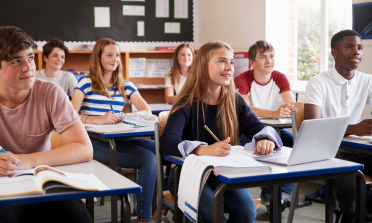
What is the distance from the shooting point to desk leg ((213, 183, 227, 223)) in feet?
4.53

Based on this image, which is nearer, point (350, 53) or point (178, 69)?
point (350, 53)

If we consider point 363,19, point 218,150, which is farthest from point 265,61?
point 218,150


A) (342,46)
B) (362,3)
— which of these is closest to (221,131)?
(342,46)

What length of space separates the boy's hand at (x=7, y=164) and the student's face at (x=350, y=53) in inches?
83.8

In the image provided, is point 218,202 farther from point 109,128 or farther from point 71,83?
point 71,83

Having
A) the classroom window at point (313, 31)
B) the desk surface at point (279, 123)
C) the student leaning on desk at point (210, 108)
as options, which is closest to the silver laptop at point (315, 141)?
the student leaning on desk at point (210, 108)

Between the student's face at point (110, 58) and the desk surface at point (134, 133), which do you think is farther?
the student's face at point (110, 58)

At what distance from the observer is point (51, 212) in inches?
57.4

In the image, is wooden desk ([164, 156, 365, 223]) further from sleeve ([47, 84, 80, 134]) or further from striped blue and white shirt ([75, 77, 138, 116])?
striped blue and white shirt ([75, 77, 138, 116])

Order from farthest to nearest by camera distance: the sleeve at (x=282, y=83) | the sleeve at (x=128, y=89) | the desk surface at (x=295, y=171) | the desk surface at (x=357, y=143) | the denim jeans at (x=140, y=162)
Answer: the sleeve at (x=282, y=83)
the sleeve at (x=128, y=89)
the denim jeans at (x=140, y=162)
the desk surface at (x=357, y=143)
the desk surface at (x=295, y=171)

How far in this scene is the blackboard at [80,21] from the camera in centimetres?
493

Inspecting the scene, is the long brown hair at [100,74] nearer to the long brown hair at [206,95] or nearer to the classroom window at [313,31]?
the long brown hair at [206,95]

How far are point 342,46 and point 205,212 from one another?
161 centimetres

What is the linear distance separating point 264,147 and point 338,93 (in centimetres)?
117
